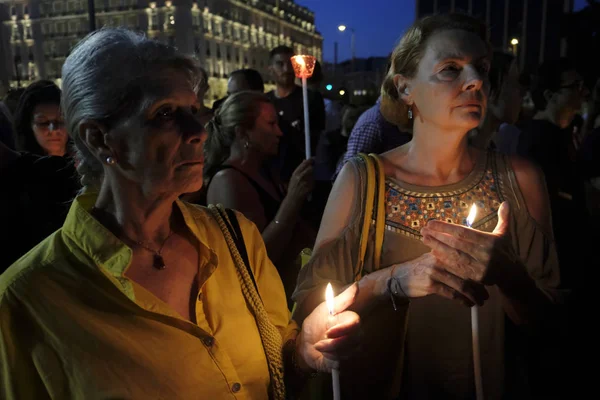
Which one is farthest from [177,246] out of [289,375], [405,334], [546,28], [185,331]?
[546,28]

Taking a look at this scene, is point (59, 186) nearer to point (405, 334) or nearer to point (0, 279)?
point (0, 279)

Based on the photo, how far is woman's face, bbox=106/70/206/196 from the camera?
176cm

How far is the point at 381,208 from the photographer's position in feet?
7.38

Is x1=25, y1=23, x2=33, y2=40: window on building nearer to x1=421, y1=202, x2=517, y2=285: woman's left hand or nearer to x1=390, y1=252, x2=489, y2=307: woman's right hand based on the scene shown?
x1=390, y1=252, x2=489, y2=307: woman's right hand

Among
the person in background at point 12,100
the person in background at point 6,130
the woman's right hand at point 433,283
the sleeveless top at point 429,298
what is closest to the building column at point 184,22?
the person in background at point 12,100

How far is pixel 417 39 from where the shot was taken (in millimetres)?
2307

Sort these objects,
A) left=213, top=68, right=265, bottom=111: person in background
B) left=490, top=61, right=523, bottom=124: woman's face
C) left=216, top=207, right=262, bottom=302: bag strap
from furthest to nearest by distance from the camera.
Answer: left=213, top=68, right=265, bottom=111: person in background
left=490, top=61, right=523, bottom=124: woman's face
left=216, top=207, right=262, bottom=302: bag strap

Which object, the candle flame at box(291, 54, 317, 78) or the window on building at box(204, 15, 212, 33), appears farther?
the window on building at box(204, 15, 212, 33)

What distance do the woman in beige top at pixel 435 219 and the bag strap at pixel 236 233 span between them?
11.9 inches

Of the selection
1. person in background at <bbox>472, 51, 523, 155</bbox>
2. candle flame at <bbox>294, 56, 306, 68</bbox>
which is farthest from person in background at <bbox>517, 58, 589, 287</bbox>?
candle flame at <bbox>294, 56, 306, 68</bbox>

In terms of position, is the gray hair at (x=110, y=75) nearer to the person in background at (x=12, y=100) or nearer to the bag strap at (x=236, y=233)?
the bag strap at (x=236, y=233)

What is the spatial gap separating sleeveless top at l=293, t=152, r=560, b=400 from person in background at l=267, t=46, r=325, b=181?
3507 millimetres

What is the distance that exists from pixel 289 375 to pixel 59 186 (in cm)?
208

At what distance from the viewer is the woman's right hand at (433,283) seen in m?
1.69
